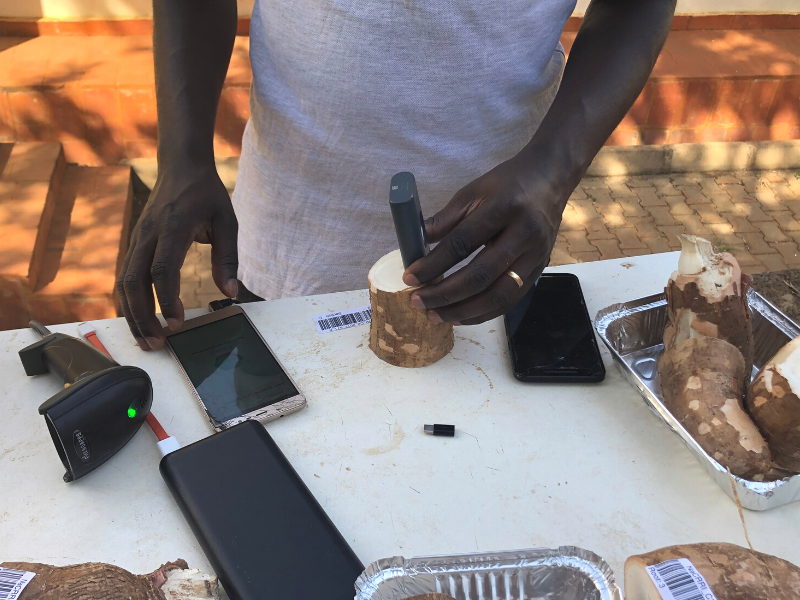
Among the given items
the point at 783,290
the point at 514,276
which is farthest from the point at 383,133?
the point at 783,290

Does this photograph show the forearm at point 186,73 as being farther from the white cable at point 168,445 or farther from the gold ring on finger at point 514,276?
the gold ring on finger at point 514,276

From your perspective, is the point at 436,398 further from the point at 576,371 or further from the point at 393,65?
the point at 393,65

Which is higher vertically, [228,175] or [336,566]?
[336,566]

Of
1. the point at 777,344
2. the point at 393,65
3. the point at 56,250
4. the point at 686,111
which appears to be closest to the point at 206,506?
the point at 393,65

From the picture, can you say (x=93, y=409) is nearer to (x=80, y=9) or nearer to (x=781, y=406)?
(x=781, y=406)

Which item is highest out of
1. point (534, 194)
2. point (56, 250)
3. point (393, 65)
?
point (393, 65)

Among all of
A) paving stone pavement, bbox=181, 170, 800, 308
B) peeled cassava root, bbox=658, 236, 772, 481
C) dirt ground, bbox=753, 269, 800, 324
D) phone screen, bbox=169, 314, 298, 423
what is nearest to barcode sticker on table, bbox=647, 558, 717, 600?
peeled cassava root, bbox=658, 236, 772, 481

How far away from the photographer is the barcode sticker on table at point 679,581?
0.78m

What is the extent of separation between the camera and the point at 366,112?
55.7 inches

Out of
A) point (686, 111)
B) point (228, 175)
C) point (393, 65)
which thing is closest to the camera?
point (393, 65)

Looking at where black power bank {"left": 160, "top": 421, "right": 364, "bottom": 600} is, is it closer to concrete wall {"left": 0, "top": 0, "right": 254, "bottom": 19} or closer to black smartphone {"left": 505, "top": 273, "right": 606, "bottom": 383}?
black smartphone {"left": 505, "top": 273, "right": 606, "bottom": 383}

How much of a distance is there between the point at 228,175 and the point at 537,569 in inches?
117

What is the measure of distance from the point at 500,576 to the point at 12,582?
24.8 inches

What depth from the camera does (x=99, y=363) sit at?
3.85 ft
